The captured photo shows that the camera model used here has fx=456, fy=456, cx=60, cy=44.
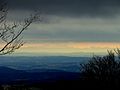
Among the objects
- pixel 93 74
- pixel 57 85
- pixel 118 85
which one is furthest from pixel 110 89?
pixel 57 85

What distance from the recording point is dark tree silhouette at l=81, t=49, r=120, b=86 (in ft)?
166

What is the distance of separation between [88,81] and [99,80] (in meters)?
1.30

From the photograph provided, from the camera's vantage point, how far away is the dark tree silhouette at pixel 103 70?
1989 inches

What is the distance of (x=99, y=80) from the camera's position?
50.6 meters

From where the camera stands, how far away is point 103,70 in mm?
52344

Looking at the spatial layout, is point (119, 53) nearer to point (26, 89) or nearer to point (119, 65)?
point (119, 65)

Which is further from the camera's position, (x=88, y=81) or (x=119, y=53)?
(x=119, y=53)

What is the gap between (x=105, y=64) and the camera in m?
53.5

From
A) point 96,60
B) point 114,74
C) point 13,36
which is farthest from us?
point 96,60

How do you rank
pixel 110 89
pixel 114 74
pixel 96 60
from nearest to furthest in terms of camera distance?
pixel 110 89
pixel 114 74
pixel 96 60

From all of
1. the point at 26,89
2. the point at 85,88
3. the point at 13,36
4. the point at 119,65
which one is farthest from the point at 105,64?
the point at 13,36

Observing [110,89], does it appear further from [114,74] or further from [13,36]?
[13,36]

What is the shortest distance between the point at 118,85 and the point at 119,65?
18.2 feet

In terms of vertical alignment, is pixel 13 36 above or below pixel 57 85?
above
